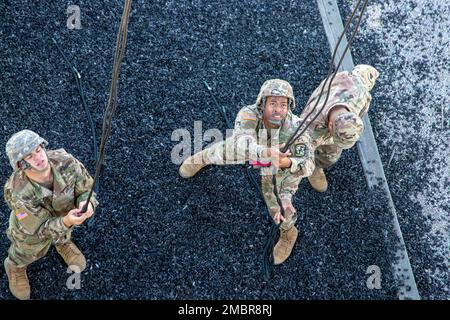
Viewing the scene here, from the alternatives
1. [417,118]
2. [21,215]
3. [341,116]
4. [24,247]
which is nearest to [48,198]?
[21,215]

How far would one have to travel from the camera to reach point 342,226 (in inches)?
213

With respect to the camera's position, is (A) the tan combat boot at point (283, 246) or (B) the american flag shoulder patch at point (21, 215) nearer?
(B) the american flag shoulder patch at point (21, 215)

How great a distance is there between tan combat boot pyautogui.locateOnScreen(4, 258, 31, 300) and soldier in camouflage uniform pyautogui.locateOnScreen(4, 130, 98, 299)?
0.48 meters

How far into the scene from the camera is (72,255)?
4.91 metres

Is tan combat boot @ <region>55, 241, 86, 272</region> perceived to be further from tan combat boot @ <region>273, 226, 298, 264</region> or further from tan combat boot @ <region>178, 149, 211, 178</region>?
tan combat boot @ <region>273, 226, 298, 264</region>

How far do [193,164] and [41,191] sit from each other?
1757mm

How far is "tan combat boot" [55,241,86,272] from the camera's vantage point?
4887 mm

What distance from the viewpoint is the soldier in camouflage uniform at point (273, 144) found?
13.7ft

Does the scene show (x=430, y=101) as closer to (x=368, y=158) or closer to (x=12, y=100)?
(x=368, y=158)

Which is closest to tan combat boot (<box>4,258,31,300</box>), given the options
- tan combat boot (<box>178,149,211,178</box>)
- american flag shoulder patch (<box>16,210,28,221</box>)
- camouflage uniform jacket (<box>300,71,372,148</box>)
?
american flag shoulder patch (<box>16,210,28,221</box>)
